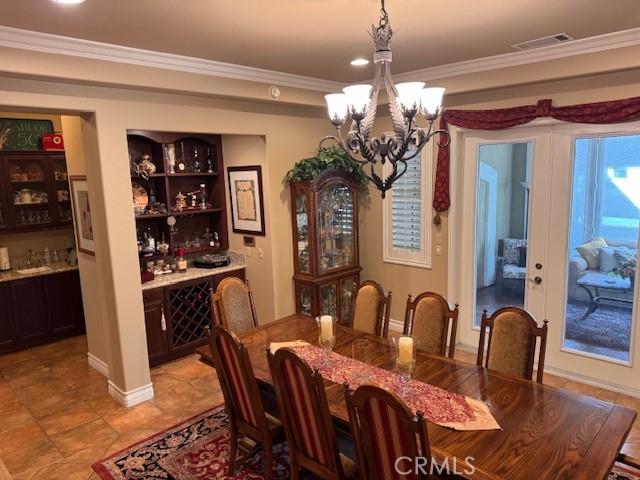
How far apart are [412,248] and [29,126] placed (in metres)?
4.72

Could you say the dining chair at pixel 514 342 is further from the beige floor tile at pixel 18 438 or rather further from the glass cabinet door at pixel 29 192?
the glass cabinet door at pixel 29 192

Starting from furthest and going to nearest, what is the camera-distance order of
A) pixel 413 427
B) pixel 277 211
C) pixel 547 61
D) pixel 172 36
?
pixel 277 211 → pixel 547 61 → pixel 172 36 → pixel 413 427

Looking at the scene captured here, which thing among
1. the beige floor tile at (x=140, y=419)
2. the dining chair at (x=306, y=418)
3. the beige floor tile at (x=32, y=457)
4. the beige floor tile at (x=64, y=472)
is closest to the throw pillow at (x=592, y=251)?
the dining chair at (x=306, y=418)

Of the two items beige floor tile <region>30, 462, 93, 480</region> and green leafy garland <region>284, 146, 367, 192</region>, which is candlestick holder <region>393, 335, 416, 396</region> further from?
green leafy garland <region>284, 146, 367, 192</region>

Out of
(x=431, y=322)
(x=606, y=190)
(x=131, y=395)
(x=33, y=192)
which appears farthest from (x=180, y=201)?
(x=606, y=190)

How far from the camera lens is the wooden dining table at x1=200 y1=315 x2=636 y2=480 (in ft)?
5.94

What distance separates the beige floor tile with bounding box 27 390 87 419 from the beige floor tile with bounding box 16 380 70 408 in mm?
57

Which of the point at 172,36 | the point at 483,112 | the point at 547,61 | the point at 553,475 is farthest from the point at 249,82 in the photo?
the point at 553,475

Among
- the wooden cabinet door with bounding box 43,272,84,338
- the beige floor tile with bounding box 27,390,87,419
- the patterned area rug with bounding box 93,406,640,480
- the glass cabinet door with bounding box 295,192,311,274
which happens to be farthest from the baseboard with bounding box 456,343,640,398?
the wooden cabinet door with bounding box 43,272,84,338

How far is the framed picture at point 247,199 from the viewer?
4910 mm

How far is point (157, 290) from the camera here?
4508mm

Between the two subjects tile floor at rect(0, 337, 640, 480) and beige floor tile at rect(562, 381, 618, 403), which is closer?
tile floor at rect(0, 337, 640, 480)

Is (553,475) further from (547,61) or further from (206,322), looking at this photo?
(206,322)

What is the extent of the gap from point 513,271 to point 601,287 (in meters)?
0.75
